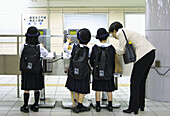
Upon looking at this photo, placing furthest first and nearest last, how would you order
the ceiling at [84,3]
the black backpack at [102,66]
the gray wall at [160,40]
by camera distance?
the ceiling at [84,3]
the gray wall at [160,40]
the black backpack at [102,66]

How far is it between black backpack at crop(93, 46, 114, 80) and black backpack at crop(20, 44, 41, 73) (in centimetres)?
88

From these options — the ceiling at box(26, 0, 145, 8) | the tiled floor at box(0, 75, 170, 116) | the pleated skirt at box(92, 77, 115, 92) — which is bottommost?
the tiled floor at box(0, 75, 170, 116)

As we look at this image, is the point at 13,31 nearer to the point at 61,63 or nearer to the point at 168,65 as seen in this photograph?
the point at 61,63

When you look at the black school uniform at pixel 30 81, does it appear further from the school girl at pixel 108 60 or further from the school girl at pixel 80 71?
the school girl at pixel 108 60

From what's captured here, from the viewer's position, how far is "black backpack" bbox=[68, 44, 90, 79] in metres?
3.79

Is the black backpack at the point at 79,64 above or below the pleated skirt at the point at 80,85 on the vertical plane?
above

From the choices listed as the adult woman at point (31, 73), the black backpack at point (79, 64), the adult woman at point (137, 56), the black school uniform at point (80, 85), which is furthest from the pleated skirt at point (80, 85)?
the adult woman at point (137, 56)

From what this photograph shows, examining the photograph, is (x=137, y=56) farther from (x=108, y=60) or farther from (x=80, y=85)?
(x=80, y=85)

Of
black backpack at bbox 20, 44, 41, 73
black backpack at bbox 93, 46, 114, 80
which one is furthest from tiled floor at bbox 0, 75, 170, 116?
black backpack at bbox 20, 44, 41, 73

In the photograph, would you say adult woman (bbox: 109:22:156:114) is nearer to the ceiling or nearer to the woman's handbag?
the woman's handbag

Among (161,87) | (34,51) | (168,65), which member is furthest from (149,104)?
(34,51)

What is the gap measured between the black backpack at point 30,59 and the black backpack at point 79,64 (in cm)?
51

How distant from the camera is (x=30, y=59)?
151 inches

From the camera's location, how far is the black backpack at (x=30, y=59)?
3826mm
